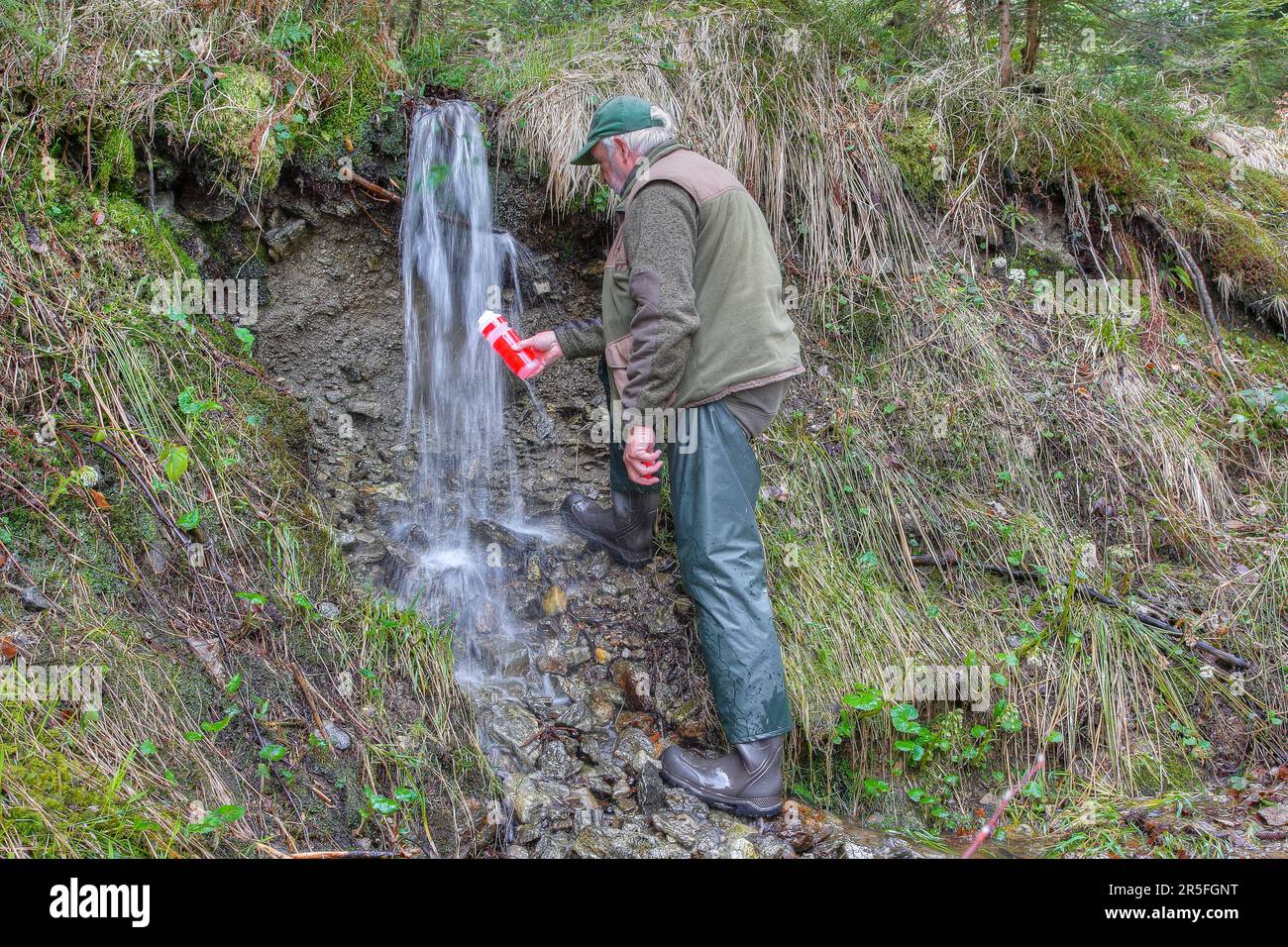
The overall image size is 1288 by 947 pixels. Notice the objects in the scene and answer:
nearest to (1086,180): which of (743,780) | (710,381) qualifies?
(710,381)

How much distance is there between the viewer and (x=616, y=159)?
3133 millimetres

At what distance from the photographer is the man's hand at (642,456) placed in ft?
10.0

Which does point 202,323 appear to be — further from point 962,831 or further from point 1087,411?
point 1087,411

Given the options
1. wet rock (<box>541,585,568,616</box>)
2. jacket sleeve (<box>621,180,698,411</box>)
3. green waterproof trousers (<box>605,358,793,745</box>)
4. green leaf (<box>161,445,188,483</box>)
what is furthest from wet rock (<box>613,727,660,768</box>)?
green leaf (<box>161,445,188,483</box>)

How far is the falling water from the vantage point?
13.5 feet

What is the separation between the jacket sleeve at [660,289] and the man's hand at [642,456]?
0.42 ft

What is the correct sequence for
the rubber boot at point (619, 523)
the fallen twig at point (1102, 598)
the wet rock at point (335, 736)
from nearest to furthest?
the wet rock at point (335, 736)
the fallen twig at point (1102, 598)
the rubber boot at point (619, 523)

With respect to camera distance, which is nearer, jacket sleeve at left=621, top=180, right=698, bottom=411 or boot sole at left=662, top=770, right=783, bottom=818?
jacket sleeve at left=621, top=180, right=698, bottom=411

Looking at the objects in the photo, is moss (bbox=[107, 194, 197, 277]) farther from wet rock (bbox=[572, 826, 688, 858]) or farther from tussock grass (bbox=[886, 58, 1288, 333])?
tussock grass (bbox=[886, 58, 1288, 333])

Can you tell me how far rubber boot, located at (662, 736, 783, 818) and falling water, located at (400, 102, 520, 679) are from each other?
1379 mm

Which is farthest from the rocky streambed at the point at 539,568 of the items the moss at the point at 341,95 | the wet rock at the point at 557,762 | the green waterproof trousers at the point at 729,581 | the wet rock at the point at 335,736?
the wet rock at the point at 335,736

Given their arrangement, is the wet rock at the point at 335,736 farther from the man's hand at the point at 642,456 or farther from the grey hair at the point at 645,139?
the grey hair at the point at 645,139

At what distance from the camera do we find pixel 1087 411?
432 centimetres

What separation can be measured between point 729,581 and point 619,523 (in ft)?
3.04
